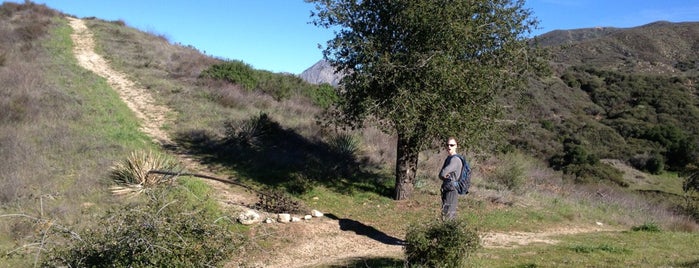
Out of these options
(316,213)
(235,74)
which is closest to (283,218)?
(316,213)

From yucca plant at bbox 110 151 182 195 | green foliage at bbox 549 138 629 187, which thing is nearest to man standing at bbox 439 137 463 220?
yucca plant at bbox 110 151 182 195

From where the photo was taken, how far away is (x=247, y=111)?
776 inches

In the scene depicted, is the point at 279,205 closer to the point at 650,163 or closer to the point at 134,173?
the point at 134,173

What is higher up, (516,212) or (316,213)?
(516,212)

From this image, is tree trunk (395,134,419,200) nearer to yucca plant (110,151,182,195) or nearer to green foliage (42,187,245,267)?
yucca plant (110,151,182,195)

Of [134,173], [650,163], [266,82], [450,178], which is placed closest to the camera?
[450,178]

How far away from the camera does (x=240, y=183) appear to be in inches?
472

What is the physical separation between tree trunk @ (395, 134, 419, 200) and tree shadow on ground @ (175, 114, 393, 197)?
1.74 feet

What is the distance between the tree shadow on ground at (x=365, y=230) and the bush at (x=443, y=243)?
289cm

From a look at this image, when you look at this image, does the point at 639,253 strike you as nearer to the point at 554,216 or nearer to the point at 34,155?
the point at 554,216

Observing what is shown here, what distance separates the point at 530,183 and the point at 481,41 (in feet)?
26.6

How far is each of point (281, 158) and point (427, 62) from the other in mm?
5773

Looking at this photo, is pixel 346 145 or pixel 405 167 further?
pixel 346 145

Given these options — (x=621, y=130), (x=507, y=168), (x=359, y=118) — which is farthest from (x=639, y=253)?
(x=621, y=130)
